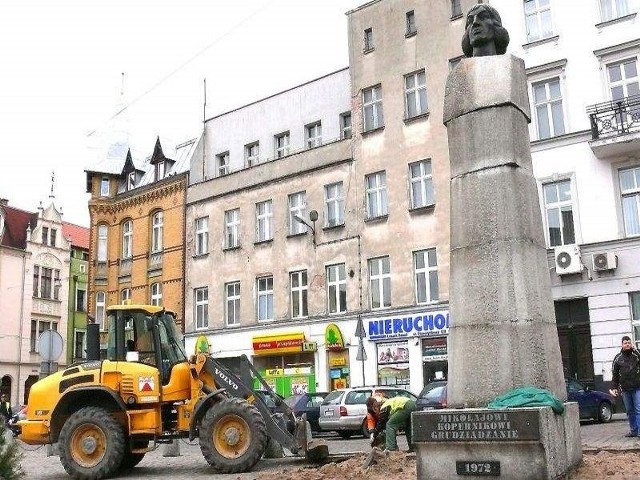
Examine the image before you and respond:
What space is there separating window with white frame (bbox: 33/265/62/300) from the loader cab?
4176 centimetres

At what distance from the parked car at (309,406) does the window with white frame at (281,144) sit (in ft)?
46.5

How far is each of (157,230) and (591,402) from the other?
23116mm

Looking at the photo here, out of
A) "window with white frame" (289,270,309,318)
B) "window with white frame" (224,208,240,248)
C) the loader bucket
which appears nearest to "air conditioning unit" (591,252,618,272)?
"window with white frame" (289,270,309,318)

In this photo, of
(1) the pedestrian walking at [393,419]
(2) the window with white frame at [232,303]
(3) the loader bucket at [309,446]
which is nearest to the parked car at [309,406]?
(3) the loader bucket at [309,446]

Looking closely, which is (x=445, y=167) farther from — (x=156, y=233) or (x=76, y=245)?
(x=76, y=245)

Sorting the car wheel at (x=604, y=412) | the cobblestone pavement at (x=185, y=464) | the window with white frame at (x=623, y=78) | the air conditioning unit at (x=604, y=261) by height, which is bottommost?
the cobblestone pavement at (x=185, y=464)

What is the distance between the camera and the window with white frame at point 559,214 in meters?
23.4

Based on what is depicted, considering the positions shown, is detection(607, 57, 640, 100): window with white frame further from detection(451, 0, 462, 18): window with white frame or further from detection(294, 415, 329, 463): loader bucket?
detection(294, 415, 329, 463): loader bucket

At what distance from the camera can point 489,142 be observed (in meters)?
7.91

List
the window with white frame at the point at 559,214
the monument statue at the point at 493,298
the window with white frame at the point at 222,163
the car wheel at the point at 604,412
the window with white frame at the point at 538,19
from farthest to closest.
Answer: the window with white frame at the point at 222,163
the window with white frame at the point at 538,19
the window with white frame at the point at 559,214
the car wheel at the point at 604,412
the monument statue at the point at 493,298

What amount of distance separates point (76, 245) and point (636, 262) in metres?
45.1

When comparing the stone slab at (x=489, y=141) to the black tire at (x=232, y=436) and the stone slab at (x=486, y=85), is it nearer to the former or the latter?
the stone slab at (x=486, y=85)

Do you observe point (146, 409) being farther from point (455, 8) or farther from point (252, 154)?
point (252, 154)

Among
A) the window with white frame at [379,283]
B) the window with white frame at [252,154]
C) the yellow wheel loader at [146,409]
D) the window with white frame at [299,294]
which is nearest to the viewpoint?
the yellow wheel loader at [146,409]
